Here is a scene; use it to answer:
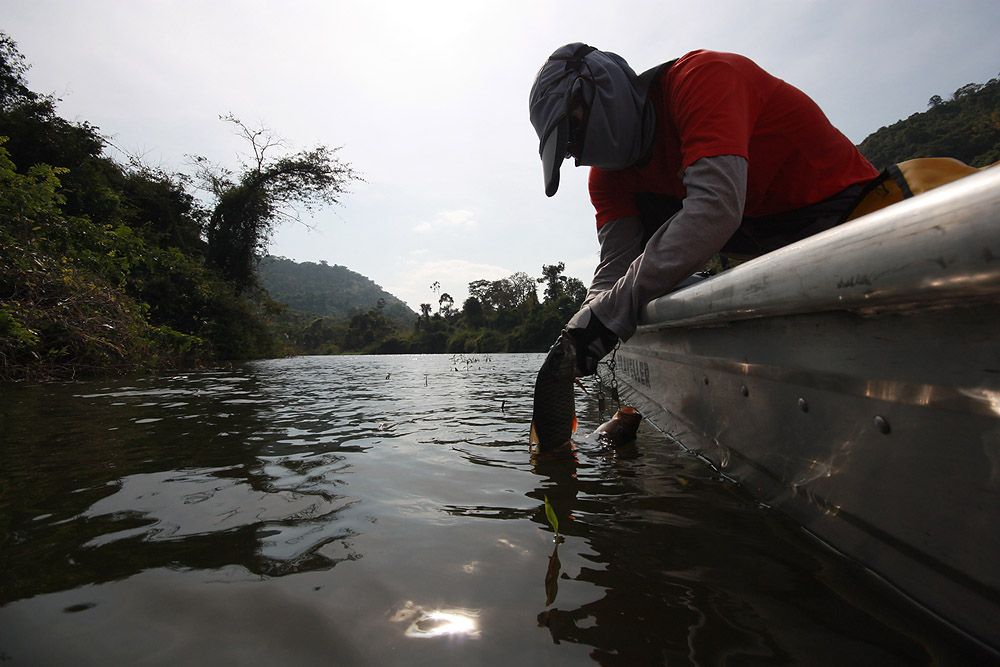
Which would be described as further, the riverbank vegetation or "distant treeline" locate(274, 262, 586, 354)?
"distant treeline" locate(274, 262, 586, 354)

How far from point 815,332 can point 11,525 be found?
205 centimetres

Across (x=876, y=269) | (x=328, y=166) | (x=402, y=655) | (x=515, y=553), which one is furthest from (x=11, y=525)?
(x=328, y=166)

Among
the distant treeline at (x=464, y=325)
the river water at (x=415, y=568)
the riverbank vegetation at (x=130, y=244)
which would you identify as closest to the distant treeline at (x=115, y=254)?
the riverbank vegetation at (x=130, y=244)

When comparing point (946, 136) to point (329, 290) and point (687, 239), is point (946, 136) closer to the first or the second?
point (687, 239)

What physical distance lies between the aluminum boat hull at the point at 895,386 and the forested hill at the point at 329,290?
10188 centimetres

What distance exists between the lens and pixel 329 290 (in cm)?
13650

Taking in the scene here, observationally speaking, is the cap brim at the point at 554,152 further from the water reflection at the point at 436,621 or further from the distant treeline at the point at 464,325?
the distant treeline at the point at 464,325

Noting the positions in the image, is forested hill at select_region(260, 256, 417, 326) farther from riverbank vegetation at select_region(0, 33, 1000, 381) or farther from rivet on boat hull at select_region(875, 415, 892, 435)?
rivet on boat hull at select_region(875, 415, 892, 435)

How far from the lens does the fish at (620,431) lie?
2283 millimetres

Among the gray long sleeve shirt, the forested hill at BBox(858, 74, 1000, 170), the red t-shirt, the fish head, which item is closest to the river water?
the fish head

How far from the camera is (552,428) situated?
2.02 meters

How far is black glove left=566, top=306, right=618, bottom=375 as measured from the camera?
1.81 meters

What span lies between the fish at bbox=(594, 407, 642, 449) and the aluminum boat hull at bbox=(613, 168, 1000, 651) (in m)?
1.02

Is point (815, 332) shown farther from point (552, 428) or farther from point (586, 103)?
point (586, 103)
